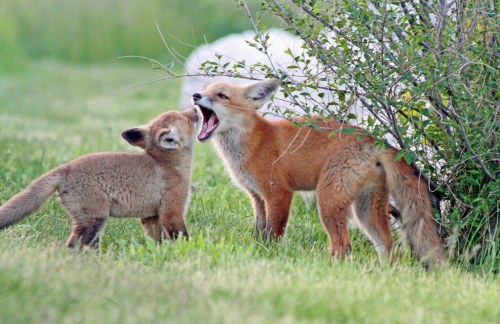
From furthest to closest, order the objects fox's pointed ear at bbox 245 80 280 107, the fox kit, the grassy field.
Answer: fox's pointed ear at bbox 245 80 280 107
the fox kit
the grassy field

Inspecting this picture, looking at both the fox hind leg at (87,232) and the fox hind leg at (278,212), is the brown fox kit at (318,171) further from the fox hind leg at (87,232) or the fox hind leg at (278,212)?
the fox hind leg at (87,232)

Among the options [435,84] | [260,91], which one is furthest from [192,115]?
[435,84]

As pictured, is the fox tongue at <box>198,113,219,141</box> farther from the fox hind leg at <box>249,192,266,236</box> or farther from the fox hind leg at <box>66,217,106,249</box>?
the fox hind leg at <box>66,217,106,249</box>

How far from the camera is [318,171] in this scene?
21.4ft

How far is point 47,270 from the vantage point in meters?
4.49

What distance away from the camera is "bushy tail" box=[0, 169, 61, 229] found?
5.74 m

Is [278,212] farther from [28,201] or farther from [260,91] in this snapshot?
[28,201]

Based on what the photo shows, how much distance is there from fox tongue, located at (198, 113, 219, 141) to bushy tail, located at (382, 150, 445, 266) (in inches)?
59.1

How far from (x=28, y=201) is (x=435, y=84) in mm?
2762

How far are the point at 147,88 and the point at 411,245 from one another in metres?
15.6

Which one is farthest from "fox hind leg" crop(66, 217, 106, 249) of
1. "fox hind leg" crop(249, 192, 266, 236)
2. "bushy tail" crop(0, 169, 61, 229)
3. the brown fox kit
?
"fox hind leg" crop(249, 192, 266, 236)

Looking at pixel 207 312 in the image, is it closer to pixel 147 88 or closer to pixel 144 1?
pixel 147 88

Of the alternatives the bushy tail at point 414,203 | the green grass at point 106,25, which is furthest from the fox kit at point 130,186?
the green grass at point 106,25

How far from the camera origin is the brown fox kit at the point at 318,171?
20.3ft
